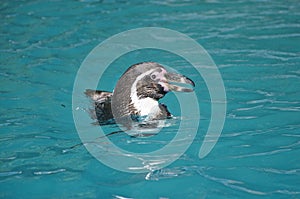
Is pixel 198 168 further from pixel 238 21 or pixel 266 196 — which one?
pixel 238 21

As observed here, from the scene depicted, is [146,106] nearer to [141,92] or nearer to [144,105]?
[144,105]

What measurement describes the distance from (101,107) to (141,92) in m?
0.66

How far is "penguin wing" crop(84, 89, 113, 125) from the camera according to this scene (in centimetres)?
696

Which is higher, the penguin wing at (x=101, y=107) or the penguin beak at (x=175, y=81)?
the penguin beak at (x=175, y=81)

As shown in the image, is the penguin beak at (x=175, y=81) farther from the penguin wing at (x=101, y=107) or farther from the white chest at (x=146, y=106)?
the penguin wing at (x=101, y=107)

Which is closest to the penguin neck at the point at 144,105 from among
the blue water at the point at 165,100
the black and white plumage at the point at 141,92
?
the black and white plumage at the point at 141,92

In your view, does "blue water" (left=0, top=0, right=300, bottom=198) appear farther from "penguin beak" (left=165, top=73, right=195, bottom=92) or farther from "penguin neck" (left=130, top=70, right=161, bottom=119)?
"penguin beak" (left=165, top=73, right=195, bottom=92)

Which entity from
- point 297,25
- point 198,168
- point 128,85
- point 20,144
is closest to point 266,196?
point 198,168

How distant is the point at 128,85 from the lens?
6.75 m

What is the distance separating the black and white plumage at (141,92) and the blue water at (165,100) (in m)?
0.33

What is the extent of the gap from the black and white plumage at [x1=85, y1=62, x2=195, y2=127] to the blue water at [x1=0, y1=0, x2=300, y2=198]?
33 cm

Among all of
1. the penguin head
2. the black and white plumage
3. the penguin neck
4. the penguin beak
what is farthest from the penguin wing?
the penguin beak

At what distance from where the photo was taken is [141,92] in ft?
22.4

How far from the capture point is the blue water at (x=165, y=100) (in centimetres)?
543
